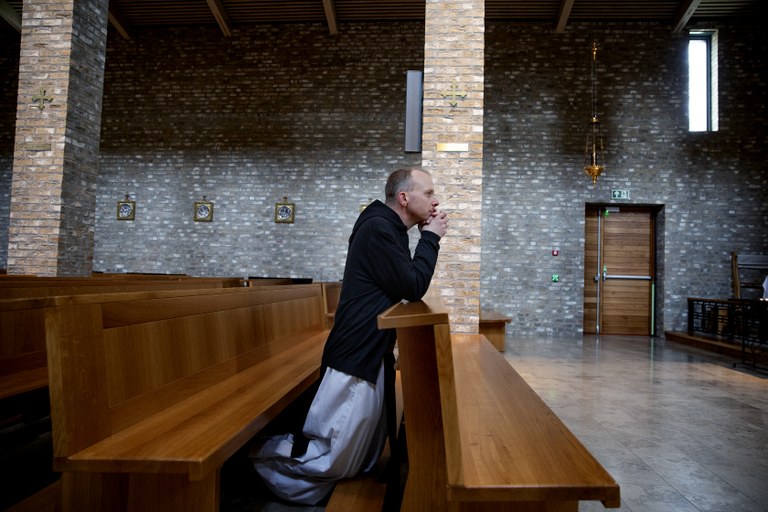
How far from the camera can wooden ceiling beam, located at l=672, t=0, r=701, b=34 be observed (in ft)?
28.7

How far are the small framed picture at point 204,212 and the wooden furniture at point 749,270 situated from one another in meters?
9.97

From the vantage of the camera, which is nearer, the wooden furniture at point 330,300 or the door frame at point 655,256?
the wooden furniture at point 330,300

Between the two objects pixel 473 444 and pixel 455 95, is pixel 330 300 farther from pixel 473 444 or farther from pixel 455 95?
pixel 473 444

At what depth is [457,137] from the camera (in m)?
4.27

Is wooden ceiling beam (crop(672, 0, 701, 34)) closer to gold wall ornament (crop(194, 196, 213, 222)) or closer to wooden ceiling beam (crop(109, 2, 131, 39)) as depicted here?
gold wall ornament (crop(194, 196, 213, 222))

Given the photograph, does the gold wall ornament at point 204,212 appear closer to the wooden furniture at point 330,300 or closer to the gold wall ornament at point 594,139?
the wooden furniture at point 330,300

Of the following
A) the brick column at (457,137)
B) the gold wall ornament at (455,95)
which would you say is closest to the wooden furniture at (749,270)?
the brick column at (457,137)

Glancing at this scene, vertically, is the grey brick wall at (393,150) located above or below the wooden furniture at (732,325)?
above

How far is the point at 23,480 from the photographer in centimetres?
239

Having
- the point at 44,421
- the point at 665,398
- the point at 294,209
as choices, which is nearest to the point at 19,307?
the point at 44,421

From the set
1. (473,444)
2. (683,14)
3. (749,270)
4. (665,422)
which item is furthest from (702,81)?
(473,444)

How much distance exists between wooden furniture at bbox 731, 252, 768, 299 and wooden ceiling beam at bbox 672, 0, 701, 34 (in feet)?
14.3

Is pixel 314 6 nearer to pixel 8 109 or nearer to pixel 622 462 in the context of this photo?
pixel 8 109

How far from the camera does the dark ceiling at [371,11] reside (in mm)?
9090
